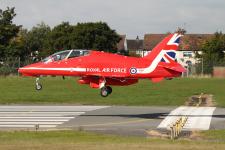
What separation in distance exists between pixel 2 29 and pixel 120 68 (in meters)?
72.9

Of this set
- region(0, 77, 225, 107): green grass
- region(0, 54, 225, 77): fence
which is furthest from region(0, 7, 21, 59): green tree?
region(0, 77, 225, 107): green grass

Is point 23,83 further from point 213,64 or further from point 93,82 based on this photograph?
point 93,82

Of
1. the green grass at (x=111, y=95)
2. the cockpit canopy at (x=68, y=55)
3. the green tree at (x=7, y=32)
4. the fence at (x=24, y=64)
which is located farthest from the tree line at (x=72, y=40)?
the cockpit canopy at (x=68, y=55)

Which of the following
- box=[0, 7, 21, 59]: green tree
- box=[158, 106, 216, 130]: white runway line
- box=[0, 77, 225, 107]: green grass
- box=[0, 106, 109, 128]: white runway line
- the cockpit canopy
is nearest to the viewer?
box=[158, 106, 216, 130]: white runway line

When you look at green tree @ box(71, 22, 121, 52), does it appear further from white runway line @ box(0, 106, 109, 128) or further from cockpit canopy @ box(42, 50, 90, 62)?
cockpit canopy @ box(42, 50, 90, 62)

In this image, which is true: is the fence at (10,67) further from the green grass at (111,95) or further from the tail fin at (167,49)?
the tail fin at (167,49)

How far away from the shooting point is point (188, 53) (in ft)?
526

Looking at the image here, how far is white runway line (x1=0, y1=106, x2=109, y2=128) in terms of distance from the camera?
41594 mm

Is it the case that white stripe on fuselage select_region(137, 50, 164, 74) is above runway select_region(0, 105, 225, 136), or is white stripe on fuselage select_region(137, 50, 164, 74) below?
above

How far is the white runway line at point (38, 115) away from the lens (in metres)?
41.6

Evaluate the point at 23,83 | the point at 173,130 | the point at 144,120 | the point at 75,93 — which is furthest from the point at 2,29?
the point at 173,130

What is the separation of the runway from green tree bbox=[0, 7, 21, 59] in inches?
2049

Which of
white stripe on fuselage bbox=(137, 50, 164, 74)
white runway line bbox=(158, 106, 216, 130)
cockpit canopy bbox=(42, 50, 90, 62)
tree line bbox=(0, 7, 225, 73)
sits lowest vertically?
white runway line bbox=(158, 106, 216, 130)

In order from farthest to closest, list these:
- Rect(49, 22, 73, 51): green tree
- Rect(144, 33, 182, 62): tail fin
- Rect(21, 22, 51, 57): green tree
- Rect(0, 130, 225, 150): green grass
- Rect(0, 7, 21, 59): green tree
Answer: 1. Rect(21, 22, 51, 57): green tree
2. Rect(49, 22, 73, 51): green tree
3. Rect(0, 7, 21, 59): green tree
4. Rect(144, 33, 182, 62): tail fin
5. Rect(0, 130, 225, 150): green grass
